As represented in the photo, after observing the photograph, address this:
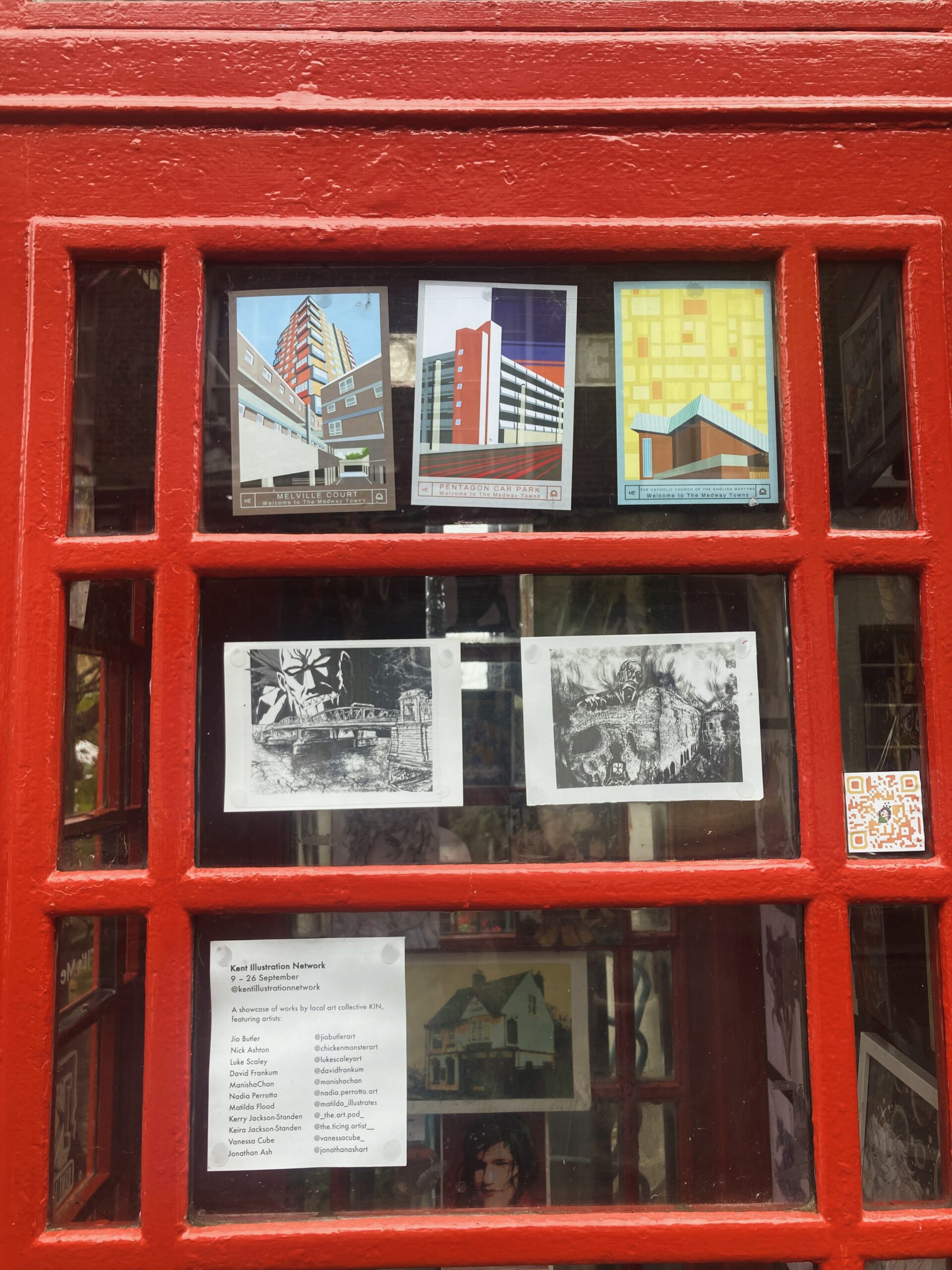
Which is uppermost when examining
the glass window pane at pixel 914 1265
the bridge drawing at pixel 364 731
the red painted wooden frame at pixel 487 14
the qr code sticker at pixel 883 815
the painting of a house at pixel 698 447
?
the red painted wooden frame at pixel 487 14

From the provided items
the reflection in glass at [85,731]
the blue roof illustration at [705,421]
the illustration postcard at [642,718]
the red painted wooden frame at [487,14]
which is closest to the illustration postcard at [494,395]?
the blue roof illustration at [705,421]

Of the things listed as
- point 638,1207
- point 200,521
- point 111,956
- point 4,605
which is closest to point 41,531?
point 4,605

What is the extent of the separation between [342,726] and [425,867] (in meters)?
0.23

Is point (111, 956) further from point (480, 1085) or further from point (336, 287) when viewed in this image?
point (336, 287)

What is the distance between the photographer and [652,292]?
4.02 feet

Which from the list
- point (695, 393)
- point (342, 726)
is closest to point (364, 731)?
point (342, 726)

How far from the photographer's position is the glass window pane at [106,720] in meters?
1.16

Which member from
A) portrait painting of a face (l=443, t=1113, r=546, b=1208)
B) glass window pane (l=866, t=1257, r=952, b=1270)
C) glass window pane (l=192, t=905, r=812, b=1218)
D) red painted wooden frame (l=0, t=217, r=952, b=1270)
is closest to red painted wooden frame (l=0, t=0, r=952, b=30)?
red painted wooden frame (l=0, t=217, r=952, b=1270)

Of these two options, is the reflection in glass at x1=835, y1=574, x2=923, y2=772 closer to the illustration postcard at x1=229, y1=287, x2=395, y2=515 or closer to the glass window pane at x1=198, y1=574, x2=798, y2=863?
the glass window pane at x1=198, y1=574, x2=798, y2=863

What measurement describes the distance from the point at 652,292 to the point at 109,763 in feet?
3.45

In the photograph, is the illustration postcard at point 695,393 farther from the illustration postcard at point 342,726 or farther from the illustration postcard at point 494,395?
the illustration postcard at point 342,726

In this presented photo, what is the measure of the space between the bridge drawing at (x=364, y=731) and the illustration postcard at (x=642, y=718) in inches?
6.0

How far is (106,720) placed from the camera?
1.18 metres

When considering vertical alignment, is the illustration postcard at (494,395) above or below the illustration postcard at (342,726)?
above
